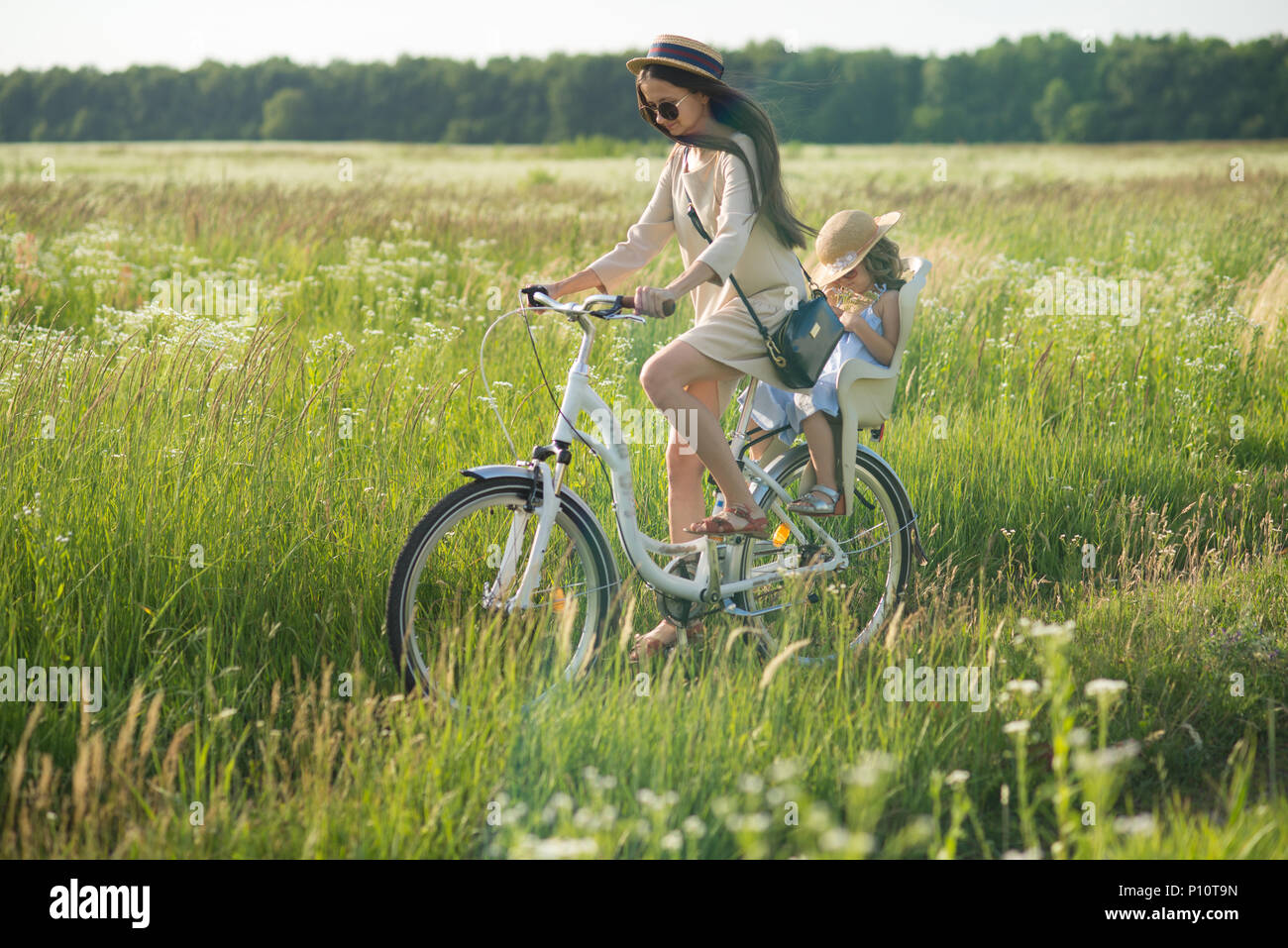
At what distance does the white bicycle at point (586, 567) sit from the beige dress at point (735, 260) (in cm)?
28

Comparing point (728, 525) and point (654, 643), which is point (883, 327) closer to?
point (728, 525)

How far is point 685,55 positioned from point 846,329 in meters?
1.22

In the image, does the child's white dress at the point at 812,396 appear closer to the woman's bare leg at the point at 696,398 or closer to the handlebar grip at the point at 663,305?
the woman's bare leg at the point at 696,398

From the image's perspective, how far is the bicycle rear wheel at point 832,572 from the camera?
388cm

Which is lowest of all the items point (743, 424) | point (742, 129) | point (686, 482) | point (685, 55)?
point (686, 482)

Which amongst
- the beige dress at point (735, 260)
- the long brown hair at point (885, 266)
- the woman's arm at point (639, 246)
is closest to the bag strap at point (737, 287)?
the beige dress at point (735, 260)

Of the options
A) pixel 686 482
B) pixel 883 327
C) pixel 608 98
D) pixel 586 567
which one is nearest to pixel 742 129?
pixel 883 327

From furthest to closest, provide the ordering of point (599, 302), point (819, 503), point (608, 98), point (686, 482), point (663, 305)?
point (608, 98)
point (819, 503)
point (686, 482)
point (599, 302)
point (663, 305)

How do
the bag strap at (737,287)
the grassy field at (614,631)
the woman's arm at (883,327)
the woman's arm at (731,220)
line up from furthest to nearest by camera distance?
the woman's arm at (883,327)
the bag strap at (737,287)
the woman's arm at (731,220)
the grassy field at (614,631)

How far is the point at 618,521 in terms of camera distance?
3496 millimetres

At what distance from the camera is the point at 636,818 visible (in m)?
2.54

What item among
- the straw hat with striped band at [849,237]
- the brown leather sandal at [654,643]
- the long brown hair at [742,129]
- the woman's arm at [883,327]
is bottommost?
the brown leather sandal at [654,643]

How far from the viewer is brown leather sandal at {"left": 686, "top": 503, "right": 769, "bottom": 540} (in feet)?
11.8

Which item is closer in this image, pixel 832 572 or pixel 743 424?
pixel 743 424
